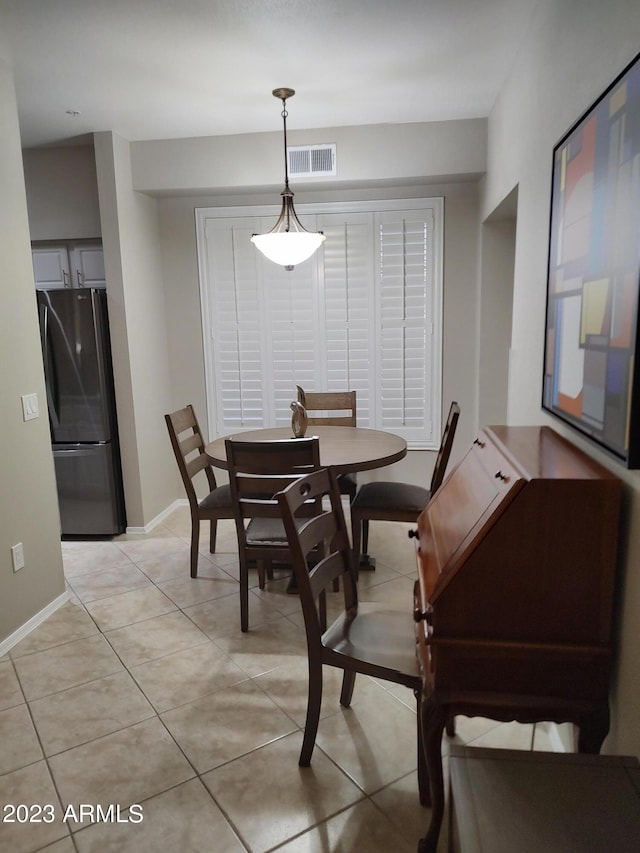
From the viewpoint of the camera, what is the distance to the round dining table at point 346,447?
2822mm

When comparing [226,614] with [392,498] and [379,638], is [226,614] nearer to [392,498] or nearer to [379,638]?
[392,498]

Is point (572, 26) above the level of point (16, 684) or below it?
above

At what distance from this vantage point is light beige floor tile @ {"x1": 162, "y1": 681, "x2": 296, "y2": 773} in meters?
1.92

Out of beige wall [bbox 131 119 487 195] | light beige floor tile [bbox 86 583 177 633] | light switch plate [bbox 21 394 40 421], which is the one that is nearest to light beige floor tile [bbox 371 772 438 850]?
light beige floor tile [bbox 86 583 177 633]

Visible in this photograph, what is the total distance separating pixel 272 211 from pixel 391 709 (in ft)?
11.2

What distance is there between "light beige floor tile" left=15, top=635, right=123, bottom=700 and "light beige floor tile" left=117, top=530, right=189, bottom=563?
99 cm

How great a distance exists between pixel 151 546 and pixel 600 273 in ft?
10.6

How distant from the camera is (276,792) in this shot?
1.75 metres

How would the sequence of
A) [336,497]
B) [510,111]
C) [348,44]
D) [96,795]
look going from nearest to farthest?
[96,795]
[336,497]
[348,44]
[510,111]

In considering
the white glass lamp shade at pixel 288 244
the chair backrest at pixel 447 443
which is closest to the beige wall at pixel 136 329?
the white glass lamp shade at pixel 288 244

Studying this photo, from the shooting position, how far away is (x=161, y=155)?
12.7 feet

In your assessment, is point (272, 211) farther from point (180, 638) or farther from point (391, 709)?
point (391, 709)

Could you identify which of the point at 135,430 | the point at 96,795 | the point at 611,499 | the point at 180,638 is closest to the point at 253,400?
the point at 135,430

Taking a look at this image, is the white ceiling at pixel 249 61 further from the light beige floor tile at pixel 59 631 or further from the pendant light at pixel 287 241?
the light beige floor tile at pixel 59 631
